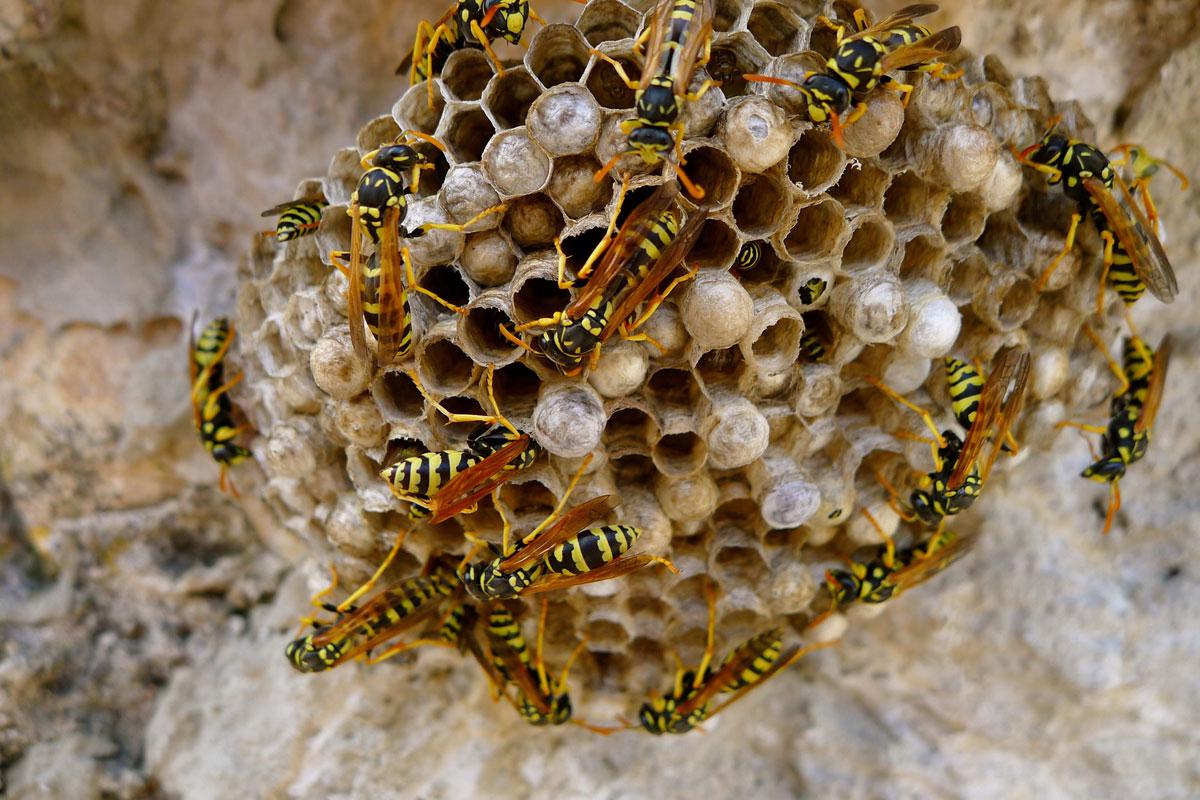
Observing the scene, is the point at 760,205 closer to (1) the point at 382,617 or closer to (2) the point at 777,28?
(2) the point at 777,28

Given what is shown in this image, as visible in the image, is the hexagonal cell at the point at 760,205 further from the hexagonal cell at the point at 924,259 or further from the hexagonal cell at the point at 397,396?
the hexagonal cell at the point at 397,396

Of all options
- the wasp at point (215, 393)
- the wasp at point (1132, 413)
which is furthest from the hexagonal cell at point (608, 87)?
the wasp at point (1132, 413)

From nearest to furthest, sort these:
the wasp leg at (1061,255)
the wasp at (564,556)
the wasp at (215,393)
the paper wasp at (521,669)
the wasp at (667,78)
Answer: the wasp at (667,78) → the wasp at (564,556) → the wasp leg at (1061,255) → the paper wasp at (521,669) → the wasp at (215,393)

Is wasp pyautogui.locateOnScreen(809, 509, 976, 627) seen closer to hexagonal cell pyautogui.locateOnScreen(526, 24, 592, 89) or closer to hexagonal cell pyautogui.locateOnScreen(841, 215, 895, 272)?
hexagonal cell pyautogui.locateOnScreen(841, 215, 895, 272)

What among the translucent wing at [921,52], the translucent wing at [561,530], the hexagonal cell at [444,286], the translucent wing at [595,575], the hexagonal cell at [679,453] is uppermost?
the translucent wing at [921,52]

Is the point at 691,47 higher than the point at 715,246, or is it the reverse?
the point at 691,47

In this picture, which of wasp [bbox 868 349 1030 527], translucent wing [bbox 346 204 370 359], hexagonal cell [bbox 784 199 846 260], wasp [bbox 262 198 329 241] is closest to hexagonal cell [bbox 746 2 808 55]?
hexagonal cell [bbox 784 199 846 260]

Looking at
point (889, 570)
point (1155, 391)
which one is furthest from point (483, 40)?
point (1155, 391)

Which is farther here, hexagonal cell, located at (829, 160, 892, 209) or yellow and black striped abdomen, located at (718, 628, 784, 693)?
yellow and black striped abdomen, located at (718, 628, 784, 693)
